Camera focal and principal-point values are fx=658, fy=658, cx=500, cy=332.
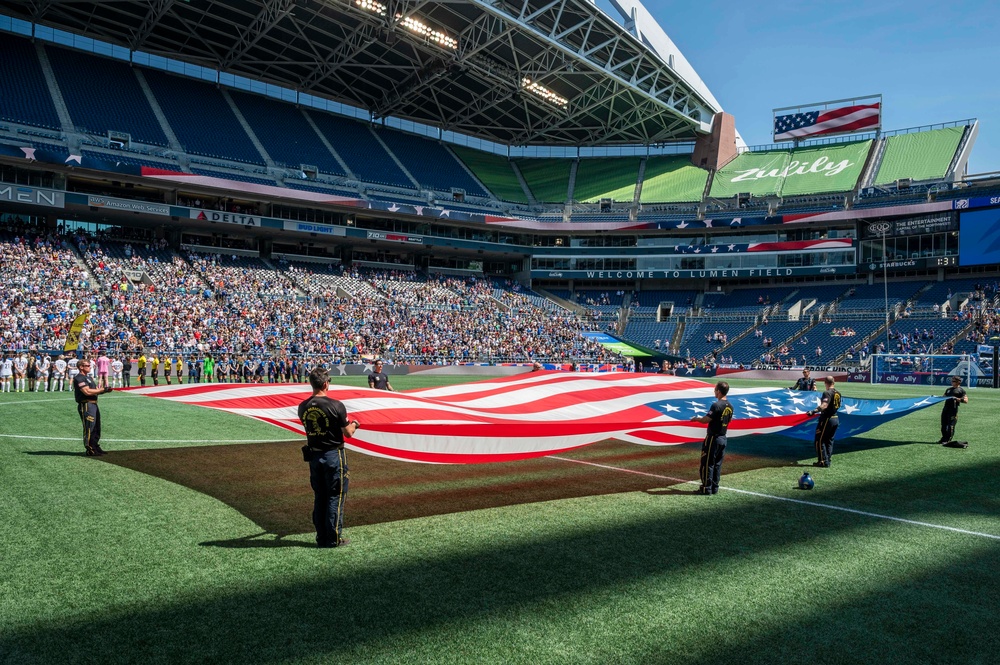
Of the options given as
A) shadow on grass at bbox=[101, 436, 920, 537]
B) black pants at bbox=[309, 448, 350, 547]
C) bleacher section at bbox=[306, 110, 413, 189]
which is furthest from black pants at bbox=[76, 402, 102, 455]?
bleacher section at bbox=[306, 110, 413, 189]

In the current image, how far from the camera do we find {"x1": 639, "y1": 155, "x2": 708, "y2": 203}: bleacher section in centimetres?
6338

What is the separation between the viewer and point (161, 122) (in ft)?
158

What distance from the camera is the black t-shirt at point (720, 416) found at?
917 centimetres

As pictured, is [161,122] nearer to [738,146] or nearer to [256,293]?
[256,293]

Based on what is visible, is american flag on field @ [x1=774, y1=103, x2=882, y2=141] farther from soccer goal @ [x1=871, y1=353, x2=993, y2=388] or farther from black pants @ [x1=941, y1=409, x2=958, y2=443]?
black pants @ [x1=941, y1=409, x2=958, y2=443]

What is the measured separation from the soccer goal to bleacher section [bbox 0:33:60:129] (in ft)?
178

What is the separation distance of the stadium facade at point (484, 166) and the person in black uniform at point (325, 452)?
128 ft

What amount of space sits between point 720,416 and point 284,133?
53421mm

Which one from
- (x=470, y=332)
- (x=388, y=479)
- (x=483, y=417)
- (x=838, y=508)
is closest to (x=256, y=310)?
(x=470, y=332)

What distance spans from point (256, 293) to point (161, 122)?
16502mm

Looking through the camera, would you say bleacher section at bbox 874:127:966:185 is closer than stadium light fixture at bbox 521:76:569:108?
No

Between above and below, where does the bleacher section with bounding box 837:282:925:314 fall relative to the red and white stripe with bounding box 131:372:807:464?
above

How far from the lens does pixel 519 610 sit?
5.21 metres

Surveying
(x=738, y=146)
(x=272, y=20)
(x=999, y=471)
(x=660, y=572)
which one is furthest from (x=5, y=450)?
(x=738, y=146)
